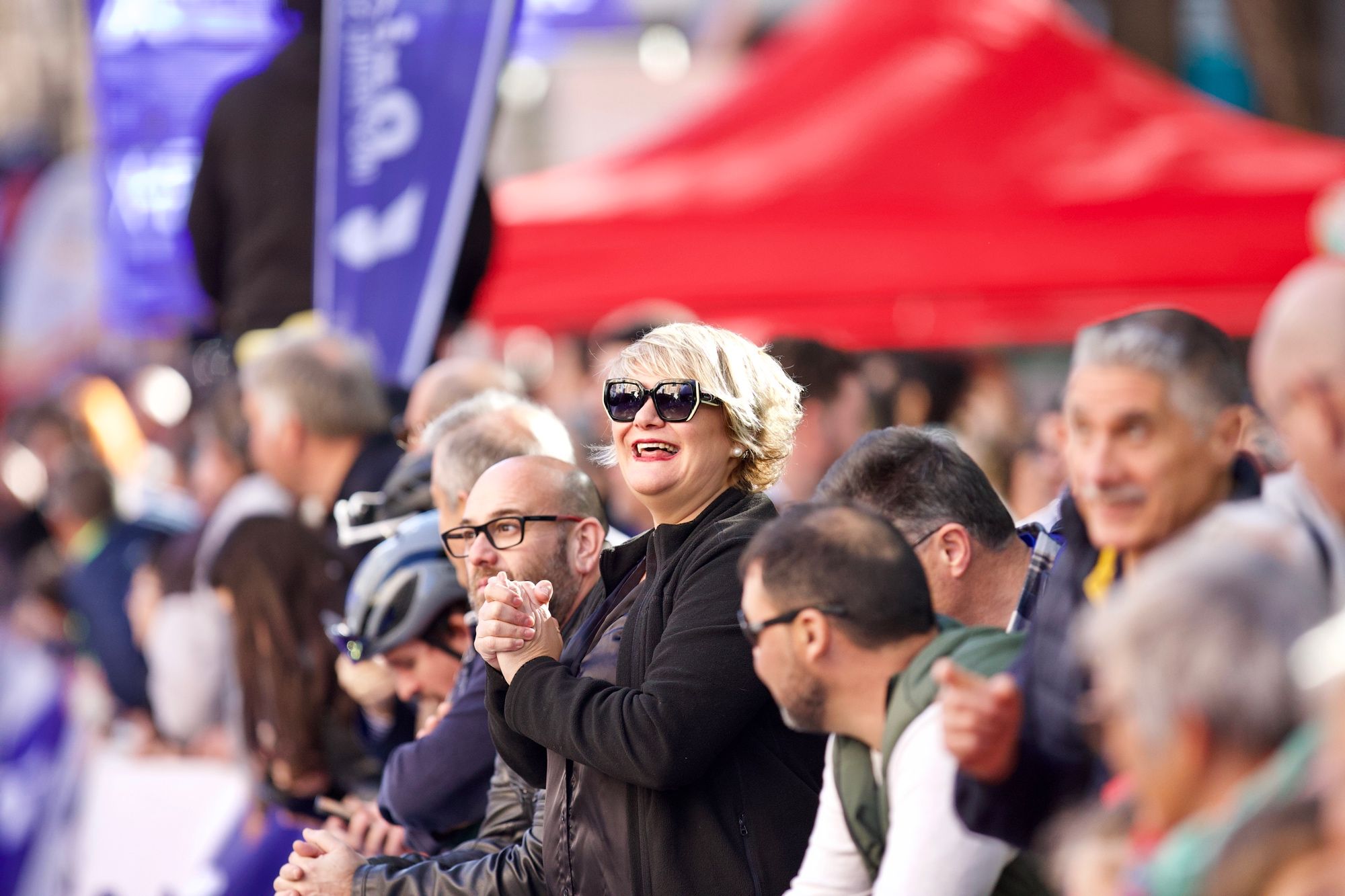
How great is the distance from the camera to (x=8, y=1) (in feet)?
97.1

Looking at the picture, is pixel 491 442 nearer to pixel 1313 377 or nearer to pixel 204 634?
pixel 204 634

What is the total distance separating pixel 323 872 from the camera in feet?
12.2

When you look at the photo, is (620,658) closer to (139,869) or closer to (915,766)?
(915,766)

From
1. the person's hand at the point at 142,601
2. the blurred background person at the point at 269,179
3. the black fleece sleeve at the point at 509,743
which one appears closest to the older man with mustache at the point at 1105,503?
the black fleece sleeve at the point at 509,743

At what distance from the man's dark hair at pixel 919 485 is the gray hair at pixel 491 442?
77cm

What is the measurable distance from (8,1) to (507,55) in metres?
26.5

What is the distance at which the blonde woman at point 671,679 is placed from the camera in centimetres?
322

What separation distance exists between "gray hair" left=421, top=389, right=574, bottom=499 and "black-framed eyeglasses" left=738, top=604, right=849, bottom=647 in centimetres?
128

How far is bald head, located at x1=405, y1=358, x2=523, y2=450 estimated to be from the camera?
5336mm

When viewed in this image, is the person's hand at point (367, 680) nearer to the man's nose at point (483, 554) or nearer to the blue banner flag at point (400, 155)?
the man's nose at point (483, 554)

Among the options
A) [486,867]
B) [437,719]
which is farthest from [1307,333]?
[437,719]

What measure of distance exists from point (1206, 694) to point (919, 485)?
1.59 metres

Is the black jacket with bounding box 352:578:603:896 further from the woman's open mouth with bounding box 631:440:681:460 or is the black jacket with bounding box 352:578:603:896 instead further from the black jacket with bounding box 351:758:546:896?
the woman's open mouth with bounding box 631:440:681:460

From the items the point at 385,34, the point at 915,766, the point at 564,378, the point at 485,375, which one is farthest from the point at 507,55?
the point at 564,378
